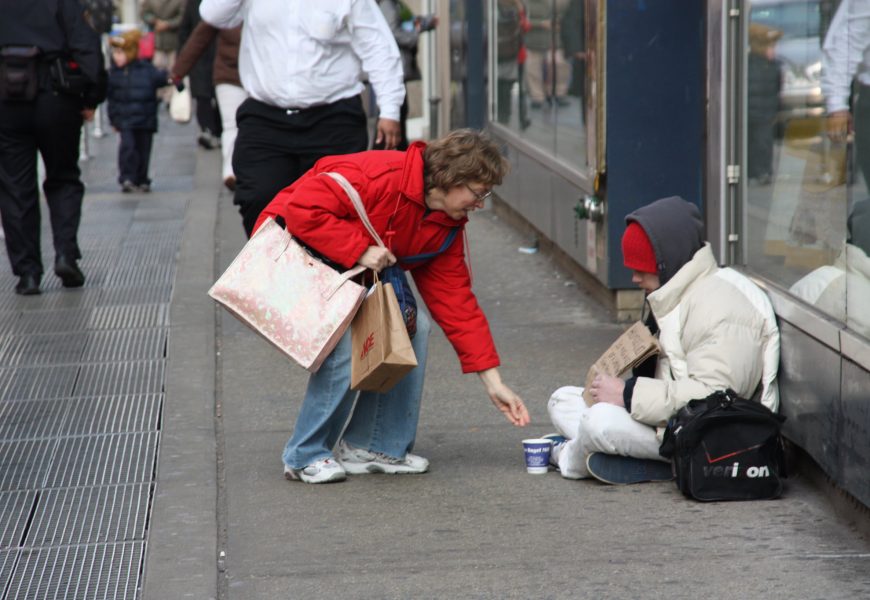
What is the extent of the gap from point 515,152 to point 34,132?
3345 millimetres

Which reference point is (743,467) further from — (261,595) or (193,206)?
(193,206)

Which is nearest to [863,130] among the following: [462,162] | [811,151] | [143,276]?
[811,151]

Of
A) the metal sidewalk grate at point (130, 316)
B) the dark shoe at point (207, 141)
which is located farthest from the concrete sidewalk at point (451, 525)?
the dark shoe at point (207, 141)

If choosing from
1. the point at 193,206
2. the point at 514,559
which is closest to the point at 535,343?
the point at 514,559

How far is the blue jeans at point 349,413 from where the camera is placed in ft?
15.6

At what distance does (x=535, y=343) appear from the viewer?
695 cm

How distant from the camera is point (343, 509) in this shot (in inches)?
181

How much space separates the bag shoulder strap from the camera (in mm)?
4582

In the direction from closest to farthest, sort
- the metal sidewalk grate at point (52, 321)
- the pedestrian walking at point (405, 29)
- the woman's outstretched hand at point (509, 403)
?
the woman's outstretched hand at point (509, 403), the metal sidewalk grate at point (52, 321), the pedestrian walking at point (405, 29)

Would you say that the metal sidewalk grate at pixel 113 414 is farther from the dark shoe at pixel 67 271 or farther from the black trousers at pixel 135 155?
the black trousers at pixel 135 155

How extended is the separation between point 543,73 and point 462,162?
196 inches

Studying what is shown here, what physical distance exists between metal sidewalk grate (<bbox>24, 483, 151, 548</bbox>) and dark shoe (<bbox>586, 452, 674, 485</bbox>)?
1431 millimetres

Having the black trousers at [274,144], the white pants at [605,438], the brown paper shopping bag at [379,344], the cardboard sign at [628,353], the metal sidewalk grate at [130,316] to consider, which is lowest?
the metal sidewalk grate at [130,316]

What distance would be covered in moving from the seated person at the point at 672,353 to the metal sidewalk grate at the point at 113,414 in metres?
1.78
